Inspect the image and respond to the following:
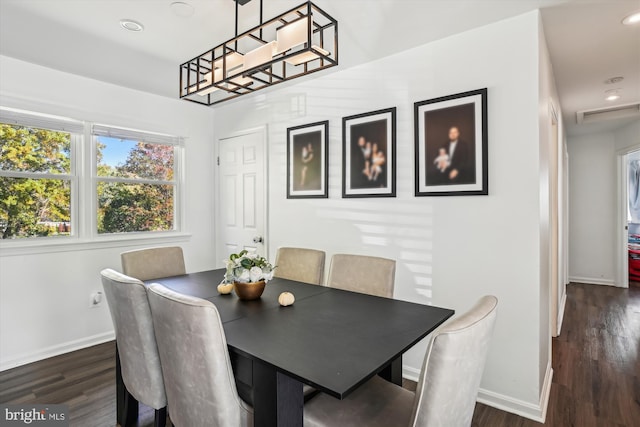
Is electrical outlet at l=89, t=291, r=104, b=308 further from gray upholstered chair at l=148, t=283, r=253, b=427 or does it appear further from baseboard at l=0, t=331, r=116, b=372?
gray upholstered chair at l=148, t=283, r=253, b=427

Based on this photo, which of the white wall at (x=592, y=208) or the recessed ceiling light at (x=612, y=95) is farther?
the white wall at (x=592, y=208)

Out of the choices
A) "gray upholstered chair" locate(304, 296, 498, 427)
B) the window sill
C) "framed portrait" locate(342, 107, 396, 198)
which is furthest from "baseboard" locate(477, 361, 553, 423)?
the window sill

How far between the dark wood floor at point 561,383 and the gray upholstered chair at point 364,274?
3.01ft

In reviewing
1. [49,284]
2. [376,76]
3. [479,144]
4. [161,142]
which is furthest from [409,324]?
[161,142]

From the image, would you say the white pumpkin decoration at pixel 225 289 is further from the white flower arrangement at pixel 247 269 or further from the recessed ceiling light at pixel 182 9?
the recessed ceiling light at pixel 182 9

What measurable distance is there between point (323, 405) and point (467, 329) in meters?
0.70

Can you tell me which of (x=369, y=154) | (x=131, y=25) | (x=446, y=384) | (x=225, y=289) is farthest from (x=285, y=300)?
(x=131, y=25)

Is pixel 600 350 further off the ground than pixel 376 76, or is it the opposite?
pixel 376 76

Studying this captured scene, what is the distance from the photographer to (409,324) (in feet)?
4.93

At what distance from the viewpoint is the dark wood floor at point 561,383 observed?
6.91 feet

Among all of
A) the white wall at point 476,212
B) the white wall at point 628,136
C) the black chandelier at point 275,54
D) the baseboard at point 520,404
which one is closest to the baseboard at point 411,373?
the white wall at point 476,212

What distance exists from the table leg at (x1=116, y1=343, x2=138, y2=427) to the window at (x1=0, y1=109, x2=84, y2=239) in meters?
1.78

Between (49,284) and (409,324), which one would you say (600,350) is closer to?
(409,324)

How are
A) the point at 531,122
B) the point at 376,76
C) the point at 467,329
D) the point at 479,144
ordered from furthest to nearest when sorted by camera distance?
the point at 376,76, the point at 479,144, the point at 531,122, the point at 467,329
